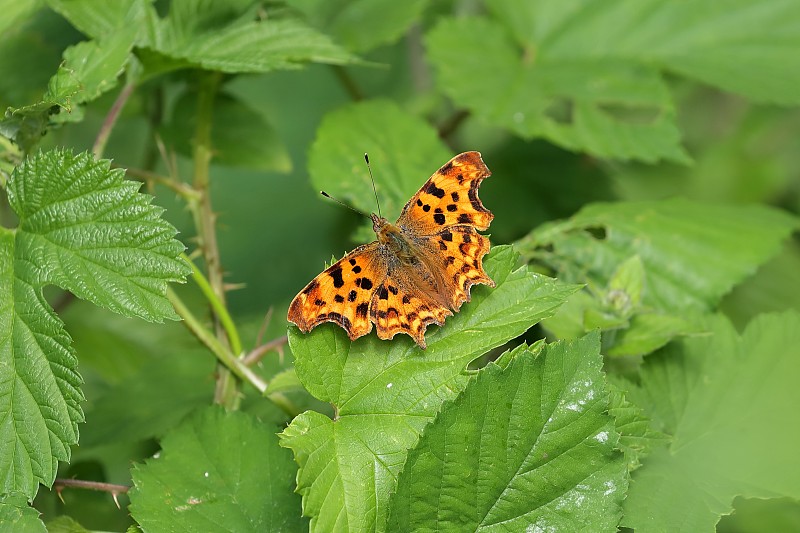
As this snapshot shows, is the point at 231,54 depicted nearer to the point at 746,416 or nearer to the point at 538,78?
the point at 538,78

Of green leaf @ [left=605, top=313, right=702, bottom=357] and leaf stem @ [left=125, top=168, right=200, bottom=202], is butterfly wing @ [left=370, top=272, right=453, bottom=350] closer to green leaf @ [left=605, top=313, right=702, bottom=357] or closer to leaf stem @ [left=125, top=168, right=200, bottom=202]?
green leaf @ [left=605, top=313, right=702, bottom=357]

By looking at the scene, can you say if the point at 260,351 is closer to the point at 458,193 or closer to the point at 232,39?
the point at 458,193

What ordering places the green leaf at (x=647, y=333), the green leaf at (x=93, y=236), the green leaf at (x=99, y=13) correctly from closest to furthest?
the green leaf at (x=93, y=236) < the green leaf at (x=647, y=333) < the green leaf at (x=99, y=13)

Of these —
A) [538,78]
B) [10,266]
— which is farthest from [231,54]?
[538,78]

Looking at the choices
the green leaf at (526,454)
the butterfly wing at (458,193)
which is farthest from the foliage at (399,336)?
the butterfly wing at (458,193)

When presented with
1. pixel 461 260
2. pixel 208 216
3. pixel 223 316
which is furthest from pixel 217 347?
pixel 461 260

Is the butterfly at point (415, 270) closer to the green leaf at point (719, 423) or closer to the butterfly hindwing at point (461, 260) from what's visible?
the butterfly hindwing at point (461, 260)
